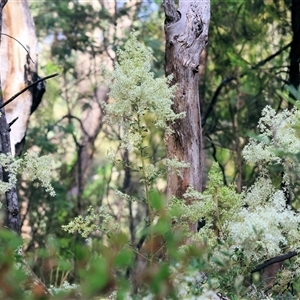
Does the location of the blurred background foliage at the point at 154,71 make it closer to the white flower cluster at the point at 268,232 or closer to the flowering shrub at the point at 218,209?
the flowering shrub at the point at 218,209

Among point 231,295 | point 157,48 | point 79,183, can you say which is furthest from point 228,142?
point 231,295

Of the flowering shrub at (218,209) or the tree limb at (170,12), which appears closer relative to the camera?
the flowering shrub at (218,209)

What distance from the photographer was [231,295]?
2068 millimetres

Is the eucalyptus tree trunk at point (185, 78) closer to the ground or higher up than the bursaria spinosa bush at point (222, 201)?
higher up

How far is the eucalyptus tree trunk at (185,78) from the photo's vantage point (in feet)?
11.3

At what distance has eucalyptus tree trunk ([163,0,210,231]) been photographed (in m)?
3.45

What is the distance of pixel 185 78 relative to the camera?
11.4 feet

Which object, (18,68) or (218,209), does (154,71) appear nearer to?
(18,68)

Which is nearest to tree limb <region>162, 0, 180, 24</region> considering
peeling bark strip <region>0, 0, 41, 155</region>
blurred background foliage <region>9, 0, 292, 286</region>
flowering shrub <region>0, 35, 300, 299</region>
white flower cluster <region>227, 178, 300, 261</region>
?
flowering shrub <region>0, 35, 300, 299</region>

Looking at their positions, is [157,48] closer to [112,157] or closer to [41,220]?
[41,220]

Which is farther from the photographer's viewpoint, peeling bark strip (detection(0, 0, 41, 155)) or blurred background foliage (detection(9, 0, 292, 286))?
blurred background foliage (detection(9, 0, 292, 286))

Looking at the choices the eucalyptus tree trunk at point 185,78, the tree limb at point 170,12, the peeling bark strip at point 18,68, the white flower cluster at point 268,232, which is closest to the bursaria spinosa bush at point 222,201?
the white flower cluster at point 268,232

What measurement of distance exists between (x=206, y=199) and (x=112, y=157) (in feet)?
1.47

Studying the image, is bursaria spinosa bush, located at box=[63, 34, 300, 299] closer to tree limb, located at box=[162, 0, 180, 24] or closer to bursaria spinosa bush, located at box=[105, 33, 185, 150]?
bursaria spinosa bush, located at box=[105, 33, 185, 150]
